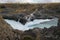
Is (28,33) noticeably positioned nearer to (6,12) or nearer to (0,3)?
(6,12)

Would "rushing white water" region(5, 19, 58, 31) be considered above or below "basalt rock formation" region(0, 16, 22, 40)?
above

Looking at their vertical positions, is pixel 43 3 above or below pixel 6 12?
above

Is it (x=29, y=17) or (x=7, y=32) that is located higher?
(x=29, y=17)

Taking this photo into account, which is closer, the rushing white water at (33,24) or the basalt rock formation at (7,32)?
the basalt rock formation at (7,32)

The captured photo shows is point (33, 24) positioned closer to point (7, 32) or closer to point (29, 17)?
point (29, 17)

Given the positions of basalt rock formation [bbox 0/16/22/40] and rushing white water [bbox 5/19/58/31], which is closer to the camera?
basalt rock formation [bbox 0/16/22/40]

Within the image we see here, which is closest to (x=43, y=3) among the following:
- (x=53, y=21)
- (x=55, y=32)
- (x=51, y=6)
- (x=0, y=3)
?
(x=51, y=6)

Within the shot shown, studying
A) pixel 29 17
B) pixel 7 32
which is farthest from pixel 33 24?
pixel 7 32

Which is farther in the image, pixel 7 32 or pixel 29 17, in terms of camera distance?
pixel 29 17
